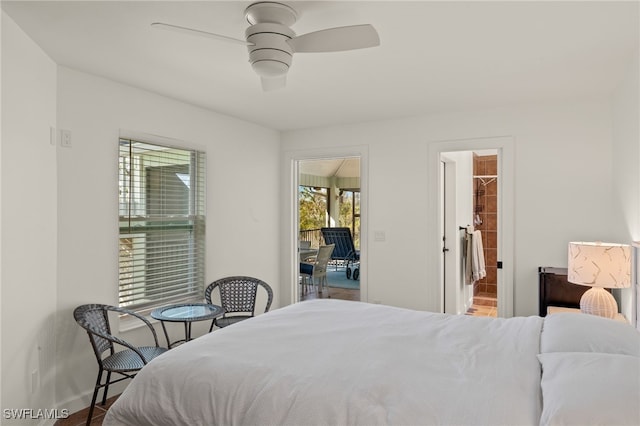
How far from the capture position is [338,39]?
1922 mm

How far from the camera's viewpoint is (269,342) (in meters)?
2.08

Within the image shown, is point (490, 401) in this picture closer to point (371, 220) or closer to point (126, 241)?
point (126, 241)

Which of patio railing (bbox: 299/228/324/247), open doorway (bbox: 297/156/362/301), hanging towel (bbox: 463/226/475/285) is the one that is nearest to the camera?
hanging towel (bbox: 463/226/475/285)

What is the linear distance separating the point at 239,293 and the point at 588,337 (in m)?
2.97

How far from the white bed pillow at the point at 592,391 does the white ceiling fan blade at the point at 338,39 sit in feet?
4.98

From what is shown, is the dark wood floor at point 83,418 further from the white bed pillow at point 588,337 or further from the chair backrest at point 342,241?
the chair backrest at point 342,241

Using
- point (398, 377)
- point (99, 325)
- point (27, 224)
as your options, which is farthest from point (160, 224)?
point (398, 377)

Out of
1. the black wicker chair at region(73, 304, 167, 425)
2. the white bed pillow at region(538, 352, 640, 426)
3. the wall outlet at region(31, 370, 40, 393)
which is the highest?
the white bed pillow at region(538, 352, 640, 426)

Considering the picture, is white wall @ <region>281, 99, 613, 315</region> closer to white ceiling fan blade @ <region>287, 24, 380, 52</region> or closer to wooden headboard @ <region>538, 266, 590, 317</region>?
wooden headboard @ <region>538, 266, 590, 317</region>

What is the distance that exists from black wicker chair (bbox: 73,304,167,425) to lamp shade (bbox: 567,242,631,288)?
3.02 metres

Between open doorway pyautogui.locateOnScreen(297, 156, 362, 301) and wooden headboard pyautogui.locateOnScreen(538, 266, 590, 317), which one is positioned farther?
open doorway pyautogui.locateOnScreen(297, 156, 362, 301)

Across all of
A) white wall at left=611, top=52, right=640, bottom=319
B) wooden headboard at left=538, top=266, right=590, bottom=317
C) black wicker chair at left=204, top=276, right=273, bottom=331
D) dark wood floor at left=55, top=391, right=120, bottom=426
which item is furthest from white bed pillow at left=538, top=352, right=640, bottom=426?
black wicker chair at left=204, top=276, right=273, bottom=331

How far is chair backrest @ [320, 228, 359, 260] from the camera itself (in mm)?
7742

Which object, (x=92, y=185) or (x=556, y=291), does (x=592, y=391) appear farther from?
(x=92, y=185)
